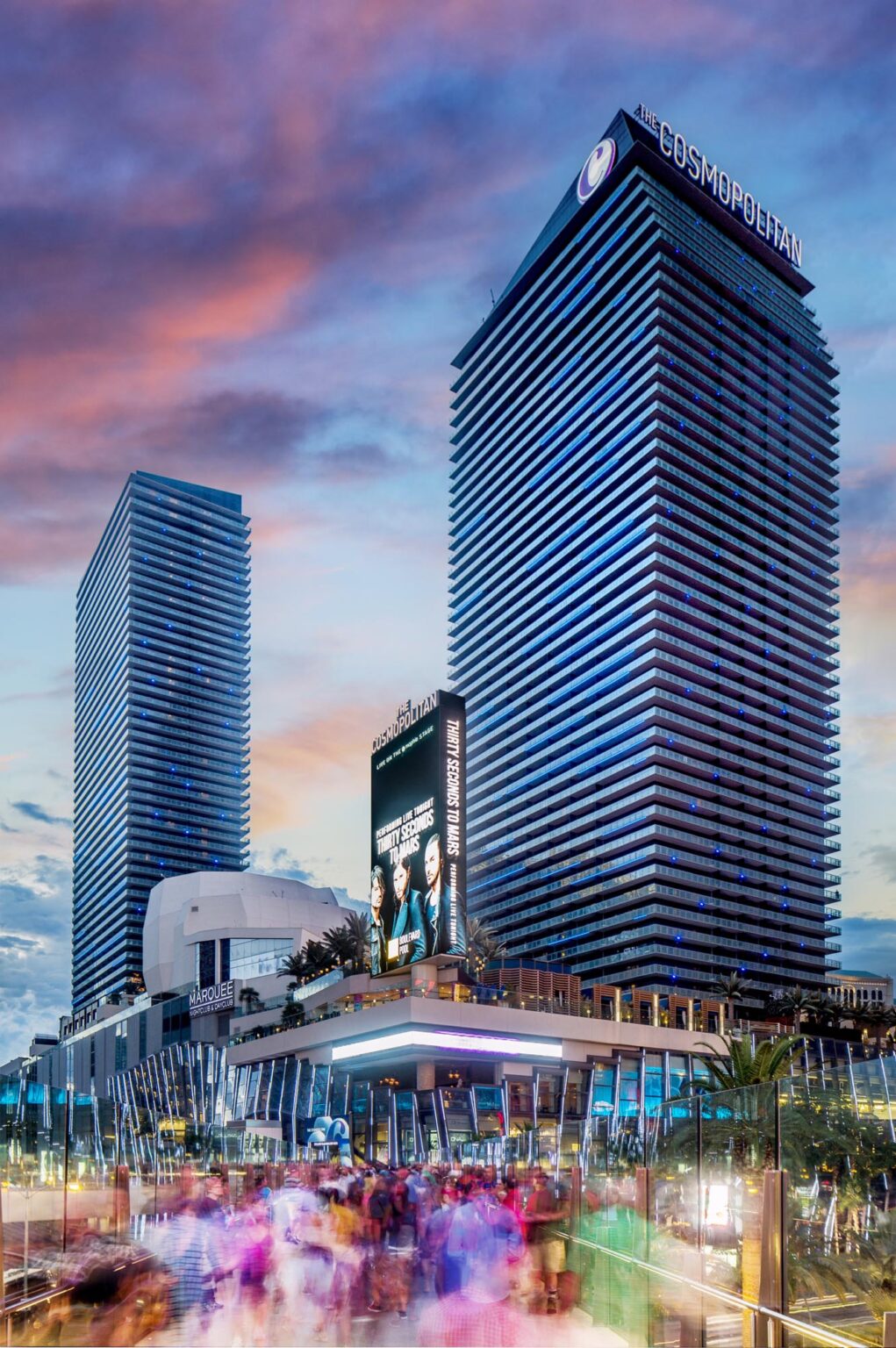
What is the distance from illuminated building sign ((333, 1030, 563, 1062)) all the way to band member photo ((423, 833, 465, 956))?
12958 millimetres

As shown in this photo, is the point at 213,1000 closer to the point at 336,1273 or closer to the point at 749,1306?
the point at 336,1273

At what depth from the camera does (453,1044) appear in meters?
69.4

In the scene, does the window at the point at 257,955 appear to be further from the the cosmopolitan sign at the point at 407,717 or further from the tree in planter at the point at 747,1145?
the tree in planter at the point at 747,1145

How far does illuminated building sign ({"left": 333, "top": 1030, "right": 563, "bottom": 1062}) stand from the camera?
225 ft

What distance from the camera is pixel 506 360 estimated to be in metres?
188

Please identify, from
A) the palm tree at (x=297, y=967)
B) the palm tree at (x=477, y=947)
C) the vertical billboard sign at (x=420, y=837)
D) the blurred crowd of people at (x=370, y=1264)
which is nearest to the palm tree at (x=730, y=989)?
the palm tree at (x=477, y=947)

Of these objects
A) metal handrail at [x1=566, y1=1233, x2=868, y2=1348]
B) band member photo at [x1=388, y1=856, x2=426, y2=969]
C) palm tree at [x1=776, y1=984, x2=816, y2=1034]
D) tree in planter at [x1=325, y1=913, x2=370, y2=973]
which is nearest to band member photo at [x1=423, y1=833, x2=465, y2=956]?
band member photo at [x1=388, y1=856, x2=426, y2=969]

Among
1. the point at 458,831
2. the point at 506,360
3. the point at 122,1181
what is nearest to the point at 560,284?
the point at 506,360

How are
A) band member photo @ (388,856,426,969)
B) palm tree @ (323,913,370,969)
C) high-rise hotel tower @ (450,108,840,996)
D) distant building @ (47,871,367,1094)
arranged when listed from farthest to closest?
high-rise hotel tower @ (450,108,840,996) → distant building @ (47,871,367,1094) → palm tree @ (323,913,370,969) → band member photo @ (388,856,426,969)

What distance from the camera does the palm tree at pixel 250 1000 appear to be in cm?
10206

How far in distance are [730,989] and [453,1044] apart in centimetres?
7559

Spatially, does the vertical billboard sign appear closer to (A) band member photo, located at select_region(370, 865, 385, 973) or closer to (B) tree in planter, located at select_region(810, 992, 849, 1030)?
(A) band member photo, located at select_region(370, 865, 385, 973)

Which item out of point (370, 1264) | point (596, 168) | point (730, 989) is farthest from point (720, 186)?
point (370, 1264)

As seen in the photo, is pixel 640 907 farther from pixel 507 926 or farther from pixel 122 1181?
pixel 122 1181
